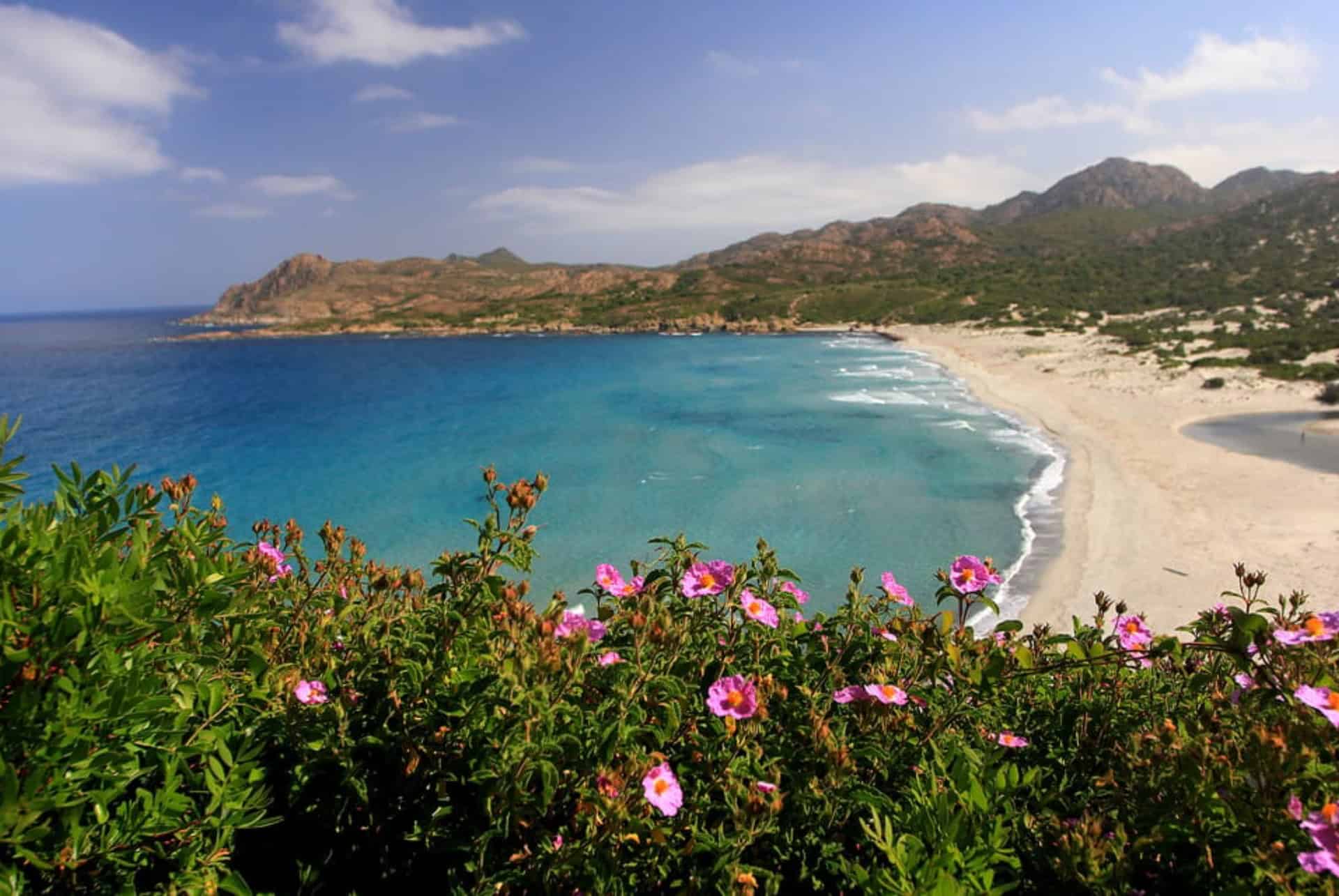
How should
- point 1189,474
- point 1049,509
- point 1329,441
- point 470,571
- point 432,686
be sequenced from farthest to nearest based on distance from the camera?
point 1329,441 → point 1189,474 → point 1049,509 → point 470,571 → point 432,686

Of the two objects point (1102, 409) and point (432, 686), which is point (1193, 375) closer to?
point (1102, 409)

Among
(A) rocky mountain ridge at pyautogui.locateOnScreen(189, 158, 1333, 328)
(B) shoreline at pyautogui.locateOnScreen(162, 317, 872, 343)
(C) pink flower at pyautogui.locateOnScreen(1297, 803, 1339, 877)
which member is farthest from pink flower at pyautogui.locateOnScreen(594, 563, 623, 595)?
(A) rocky mountain ridge at pyautogui.locateOnScreen(189, 158, 1333, 328)

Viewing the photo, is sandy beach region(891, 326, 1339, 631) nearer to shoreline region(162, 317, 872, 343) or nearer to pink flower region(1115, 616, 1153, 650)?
pink flower region(1115, 616, 1153, 650)

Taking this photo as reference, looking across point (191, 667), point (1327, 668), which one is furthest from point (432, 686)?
point (1327, 668)

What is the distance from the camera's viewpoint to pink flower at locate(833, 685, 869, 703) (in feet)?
7.64

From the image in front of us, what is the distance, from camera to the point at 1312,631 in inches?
79.7

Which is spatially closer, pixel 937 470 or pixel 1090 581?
Answer: pixel 1090 581

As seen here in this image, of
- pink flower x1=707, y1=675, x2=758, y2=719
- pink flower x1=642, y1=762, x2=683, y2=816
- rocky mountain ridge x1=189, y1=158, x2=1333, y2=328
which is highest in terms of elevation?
→ rocky mountain ridge x1=189, y1=158, x2=1333, y2=328

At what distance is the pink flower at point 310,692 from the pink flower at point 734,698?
1.34m

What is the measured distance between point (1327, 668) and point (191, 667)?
335 cm

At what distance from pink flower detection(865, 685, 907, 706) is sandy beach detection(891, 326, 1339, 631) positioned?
11664 mm

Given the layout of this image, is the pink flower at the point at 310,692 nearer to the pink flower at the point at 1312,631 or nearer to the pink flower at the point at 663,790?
the pink flower at the point at 663,790

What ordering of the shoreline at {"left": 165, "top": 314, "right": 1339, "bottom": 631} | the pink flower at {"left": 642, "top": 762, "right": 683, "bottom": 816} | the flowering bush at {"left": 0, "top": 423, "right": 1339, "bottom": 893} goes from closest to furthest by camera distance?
1. the flowering bush at {"left": 0, "top": 423, "right": 1339, "bottom": 893}
2. the pink flower at {"left": 642, "top": 762, "right": 683, "bottom": 816}
3. the shoreline at {"left": 165, "top": 314, "right": 1339, "bottom": 631}

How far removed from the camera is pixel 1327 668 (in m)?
1.95
